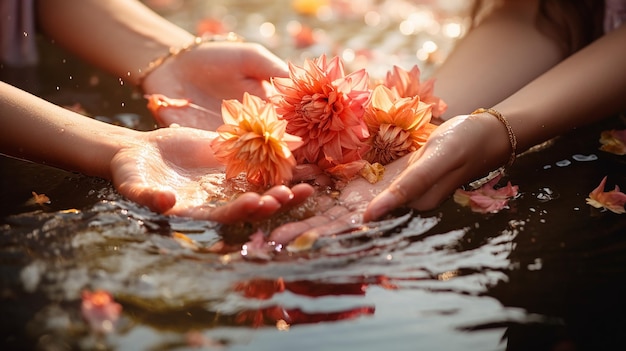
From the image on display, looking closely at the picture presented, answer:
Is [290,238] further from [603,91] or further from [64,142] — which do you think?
[603,91]

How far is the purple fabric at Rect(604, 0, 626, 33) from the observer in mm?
2639

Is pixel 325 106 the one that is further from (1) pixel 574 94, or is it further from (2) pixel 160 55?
(2) pixel 160 55

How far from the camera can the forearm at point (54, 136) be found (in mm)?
1980

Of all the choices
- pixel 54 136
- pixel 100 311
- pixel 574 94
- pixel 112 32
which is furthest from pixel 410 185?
pixel 112 32

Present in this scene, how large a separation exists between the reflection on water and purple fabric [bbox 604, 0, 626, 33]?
3.32 ft

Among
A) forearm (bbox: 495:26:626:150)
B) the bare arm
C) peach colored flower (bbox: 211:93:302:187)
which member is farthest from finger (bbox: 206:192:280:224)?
the bare arm

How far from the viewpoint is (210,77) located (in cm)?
251

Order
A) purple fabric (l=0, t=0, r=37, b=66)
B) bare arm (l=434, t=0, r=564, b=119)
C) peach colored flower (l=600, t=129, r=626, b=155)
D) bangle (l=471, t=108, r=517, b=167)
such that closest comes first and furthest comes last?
bangle (l=471, t=108, r=517, b=167) → peach colored flower (l=600, t=129, r=626, b=155) → bare arm (l=434, t=0, r=564, b=119) → purple fabric (l=0, t=0, r=37, b=66)

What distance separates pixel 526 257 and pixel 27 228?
1165mm

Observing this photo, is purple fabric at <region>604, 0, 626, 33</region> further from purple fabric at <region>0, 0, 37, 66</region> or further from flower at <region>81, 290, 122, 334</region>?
purple fabric at <region>0, 0, 37, 66</region>

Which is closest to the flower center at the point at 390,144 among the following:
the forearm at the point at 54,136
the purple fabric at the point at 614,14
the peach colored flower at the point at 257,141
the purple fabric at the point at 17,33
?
the peach colored flower at the point at 257,141

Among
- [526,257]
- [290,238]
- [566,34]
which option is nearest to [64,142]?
[290,238]

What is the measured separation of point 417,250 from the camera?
1.68 m

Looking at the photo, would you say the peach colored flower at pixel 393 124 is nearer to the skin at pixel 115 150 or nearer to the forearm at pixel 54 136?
the skin at pixel 115 150
